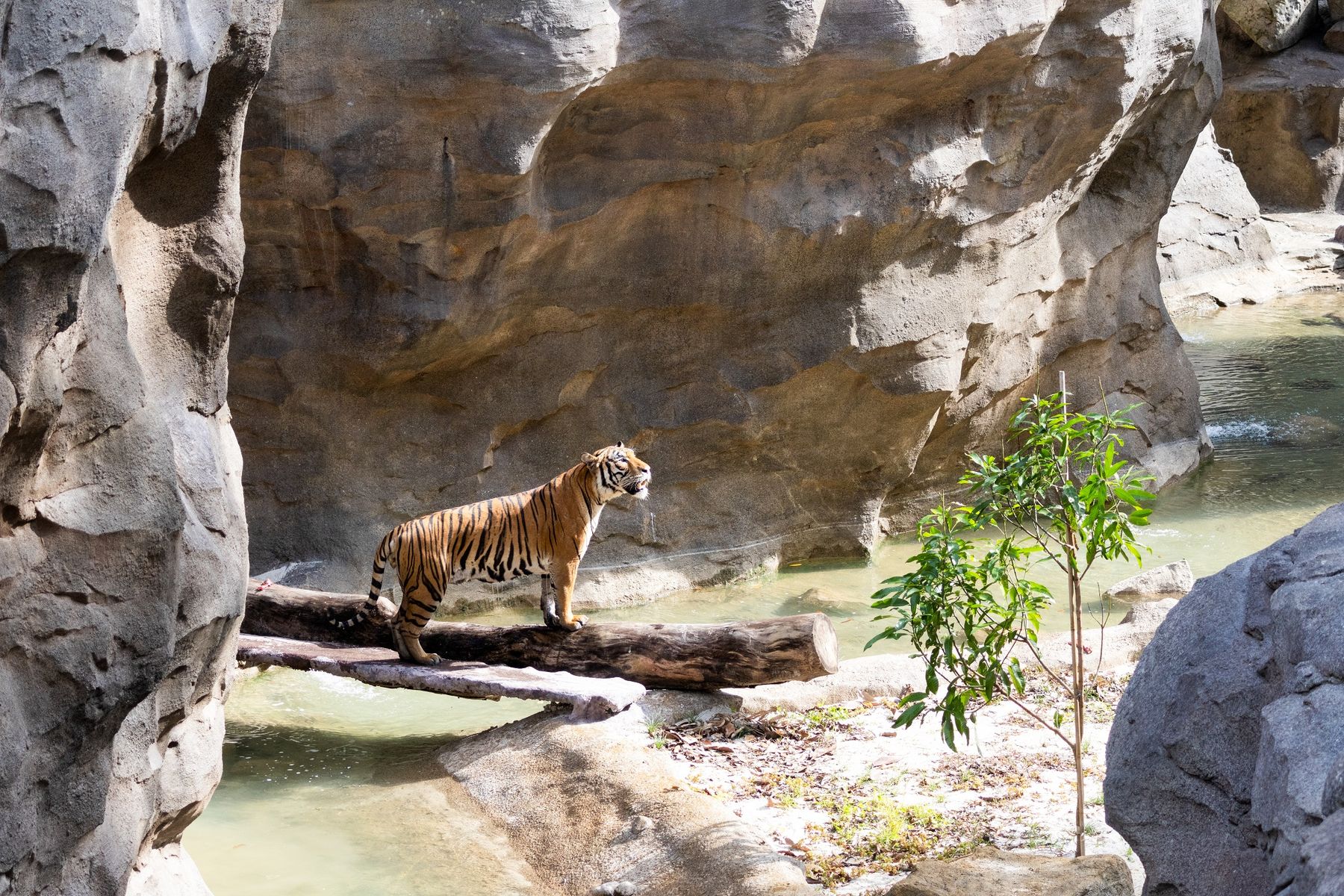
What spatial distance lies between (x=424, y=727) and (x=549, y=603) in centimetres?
92

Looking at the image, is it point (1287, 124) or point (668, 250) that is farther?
point (1287, 124)

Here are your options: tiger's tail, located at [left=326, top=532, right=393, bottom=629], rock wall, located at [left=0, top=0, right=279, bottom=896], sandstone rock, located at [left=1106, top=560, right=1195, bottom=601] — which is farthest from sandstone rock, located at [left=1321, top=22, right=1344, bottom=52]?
rock wall, located at [left=0, top=0, right=279, bottom=896]

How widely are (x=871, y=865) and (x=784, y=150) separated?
4937mm

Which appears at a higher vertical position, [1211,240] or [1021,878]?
[1211,240]

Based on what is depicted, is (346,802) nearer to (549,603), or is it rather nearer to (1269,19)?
(549,603)

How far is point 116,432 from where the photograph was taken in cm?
366

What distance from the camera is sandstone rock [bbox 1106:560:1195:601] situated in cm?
872

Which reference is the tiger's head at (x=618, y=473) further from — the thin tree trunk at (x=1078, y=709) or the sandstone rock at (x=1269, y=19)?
the sandstone rock at (x=1269, y=19)

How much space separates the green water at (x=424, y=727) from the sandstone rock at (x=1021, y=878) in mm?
1710

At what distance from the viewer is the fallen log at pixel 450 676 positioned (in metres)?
6.42

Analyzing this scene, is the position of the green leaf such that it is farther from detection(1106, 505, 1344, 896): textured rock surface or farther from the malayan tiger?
the malayan tiger

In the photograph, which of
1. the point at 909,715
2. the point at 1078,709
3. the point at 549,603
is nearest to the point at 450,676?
the point at 549,603

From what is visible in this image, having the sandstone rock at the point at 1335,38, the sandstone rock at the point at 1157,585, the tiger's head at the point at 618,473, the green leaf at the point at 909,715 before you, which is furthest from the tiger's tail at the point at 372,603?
the sandstone rock at the point at 1335,38

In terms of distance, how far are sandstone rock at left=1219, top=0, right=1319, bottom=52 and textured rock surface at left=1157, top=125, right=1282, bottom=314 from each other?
2.85 m
